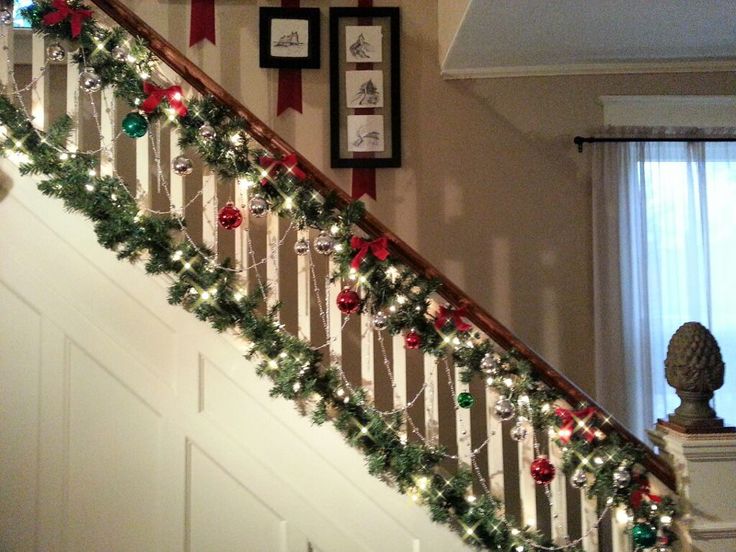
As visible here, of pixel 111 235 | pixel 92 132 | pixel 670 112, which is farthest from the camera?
pixel 670 112

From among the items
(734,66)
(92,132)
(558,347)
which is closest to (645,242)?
(558,347)

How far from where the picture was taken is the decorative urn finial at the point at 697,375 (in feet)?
5.93

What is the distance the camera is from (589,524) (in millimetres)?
1891

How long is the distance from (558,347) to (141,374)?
2.13m

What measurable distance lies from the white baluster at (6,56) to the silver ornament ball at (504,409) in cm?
187

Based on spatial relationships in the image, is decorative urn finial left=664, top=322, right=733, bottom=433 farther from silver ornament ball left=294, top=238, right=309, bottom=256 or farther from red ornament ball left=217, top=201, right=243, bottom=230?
red ornament ball left=217, top=201, right=243, bottom=230

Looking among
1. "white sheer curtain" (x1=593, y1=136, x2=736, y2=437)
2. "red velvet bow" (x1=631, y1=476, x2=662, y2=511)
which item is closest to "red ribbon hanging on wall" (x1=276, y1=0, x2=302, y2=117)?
"white sheer curtain" (x1=593, y1=136, x2=736, y2=437)

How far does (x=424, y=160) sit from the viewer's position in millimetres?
3193

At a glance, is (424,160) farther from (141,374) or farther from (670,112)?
(141,374)

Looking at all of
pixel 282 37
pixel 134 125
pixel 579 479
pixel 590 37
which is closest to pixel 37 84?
pixel 134 125

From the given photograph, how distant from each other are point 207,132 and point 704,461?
1.80m

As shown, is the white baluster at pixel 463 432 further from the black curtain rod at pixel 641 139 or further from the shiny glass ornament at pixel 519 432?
the black curtain rod at pixel 641 139

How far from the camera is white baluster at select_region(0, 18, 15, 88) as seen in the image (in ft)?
6.45

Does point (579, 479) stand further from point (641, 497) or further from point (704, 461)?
point (704, 461)
